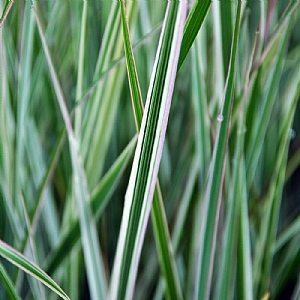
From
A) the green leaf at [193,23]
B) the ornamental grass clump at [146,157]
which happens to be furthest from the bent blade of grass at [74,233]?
the green leaf at [193,23]

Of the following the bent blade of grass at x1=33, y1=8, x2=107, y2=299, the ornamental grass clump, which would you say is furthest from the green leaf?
the bent blade of grass at x1=33, y1=8, x2=107, y2=299

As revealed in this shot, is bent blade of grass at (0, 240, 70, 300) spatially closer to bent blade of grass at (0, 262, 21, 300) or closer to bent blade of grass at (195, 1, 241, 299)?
bent blade of grass at (0, 262, 21, 300)

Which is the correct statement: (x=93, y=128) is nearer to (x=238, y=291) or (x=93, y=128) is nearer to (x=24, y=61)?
(x=24, y=61)

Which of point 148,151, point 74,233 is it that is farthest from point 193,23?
point 74,233

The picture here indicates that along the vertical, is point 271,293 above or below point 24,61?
below

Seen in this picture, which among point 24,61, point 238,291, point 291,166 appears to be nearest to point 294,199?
point 291,166

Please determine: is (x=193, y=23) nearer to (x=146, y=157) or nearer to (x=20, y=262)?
(x=146, y=157)
